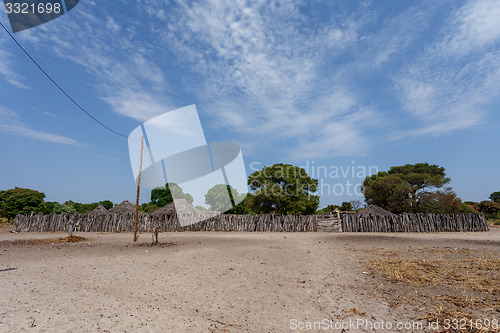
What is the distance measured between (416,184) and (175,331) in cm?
3781

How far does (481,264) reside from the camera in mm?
6754

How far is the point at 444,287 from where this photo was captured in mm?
4863

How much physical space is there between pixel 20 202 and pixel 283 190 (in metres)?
28.1

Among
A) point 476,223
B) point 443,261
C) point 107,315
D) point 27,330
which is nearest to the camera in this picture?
point 27,330

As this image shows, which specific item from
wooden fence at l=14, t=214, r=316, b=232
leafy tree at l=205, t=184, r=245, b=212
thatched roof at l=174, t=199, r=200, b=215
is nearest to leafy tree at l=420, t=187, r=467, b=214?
wooden fence at l=14, t=214, r=316, b=232

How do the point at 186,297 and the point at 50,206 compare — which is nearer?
the point at 186,297

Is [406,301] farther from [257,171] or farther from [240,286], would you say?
[257,171]

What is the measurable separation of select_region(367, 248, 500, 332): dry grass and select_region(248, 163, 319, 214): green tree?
1847 cm

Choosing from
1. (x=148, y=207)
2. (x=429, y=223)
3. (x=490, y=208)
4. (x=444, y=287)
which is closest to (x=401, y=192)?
(x=429, y=223)

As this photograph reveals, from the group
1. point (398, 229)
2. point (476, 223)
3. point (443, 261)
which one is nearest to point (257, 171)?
point (398, 229)

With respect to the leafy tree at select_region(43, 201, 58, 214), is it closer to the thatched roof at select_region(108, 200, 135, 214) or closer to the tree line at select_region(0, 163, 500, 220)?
the tree line at select_region(0, 163, 500, 220)

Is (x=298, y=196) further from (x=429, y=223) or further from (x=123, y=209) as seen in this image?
(x=123, y=209)

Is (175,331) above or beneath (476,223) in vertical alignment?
beneath

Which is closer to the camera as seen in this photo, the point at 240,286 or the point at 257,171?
the point at 240,286
